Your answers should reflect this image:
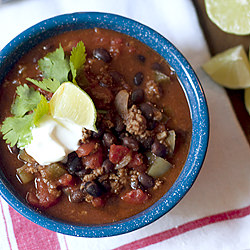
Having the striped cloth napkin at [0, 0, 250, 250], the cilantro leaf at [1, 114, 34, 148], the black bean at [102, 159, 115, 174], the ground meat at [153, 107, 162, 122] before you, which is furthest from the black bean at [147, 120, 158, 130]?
the cilantro leaf at [1, 114, 34, 148]

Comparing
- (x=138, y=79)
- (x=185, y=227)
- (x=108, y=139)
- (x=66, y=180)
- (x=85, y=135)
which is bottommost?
(x=185, y=227)

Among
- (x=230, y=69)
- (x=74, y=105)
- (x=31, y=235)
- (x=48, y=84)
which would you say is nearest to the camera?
(x=74, y=105)

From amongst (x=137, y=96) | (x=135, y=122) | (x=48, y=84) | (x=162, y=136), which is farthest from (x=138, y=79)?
(x=48, y=84)

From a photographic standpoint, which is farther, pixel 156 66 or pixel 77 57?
pixel 156 66

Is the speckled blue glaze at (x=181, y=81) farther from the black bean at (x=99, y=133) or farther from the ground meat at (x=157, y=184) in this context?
the black bean at (x=99, y=133)

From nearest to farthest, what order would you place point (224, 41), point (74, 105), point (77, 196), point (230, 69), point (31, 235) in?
point (74, 105) → point (77, 196) → point (31, 235) → point (230, 69) → point (224, 41)

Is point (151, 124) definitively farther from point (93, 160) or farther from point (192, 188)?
point (192, 188)
